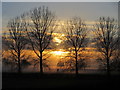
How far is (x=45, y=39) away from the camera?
42.4 m

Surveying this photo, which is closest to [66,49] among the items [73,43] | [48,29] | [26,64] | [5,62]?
[73,43]

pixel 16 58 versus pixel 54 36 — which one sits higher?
pixel 54 36

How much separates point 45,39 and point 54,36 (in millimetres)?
1945

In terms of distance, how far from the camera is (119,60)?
145 feet

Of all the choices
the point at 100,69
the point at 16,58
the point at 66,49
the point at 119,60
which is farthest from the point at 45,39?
the point at 119,60

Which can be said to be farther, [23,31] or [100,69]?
[23,31]

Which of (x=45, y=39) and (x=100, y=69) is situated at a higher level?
(x=45, y=39)

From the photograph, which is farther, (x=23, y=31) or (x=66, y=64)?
(x=23, y=31)

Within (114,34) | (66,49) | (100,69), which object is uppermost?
(114,34)

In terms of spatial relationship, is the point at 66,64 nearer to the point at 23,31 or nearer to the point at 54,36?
the point at 54,36

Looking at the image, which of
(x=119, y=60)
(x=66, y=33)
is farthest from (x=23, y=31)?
(x=119, y=60)

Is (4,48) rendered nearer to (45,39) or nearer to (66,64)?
(45,39)

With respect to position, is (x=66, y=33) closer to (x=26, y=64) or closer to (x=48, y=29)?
(x=48, y=29)

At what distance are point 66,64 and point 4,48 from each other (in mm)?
13291
